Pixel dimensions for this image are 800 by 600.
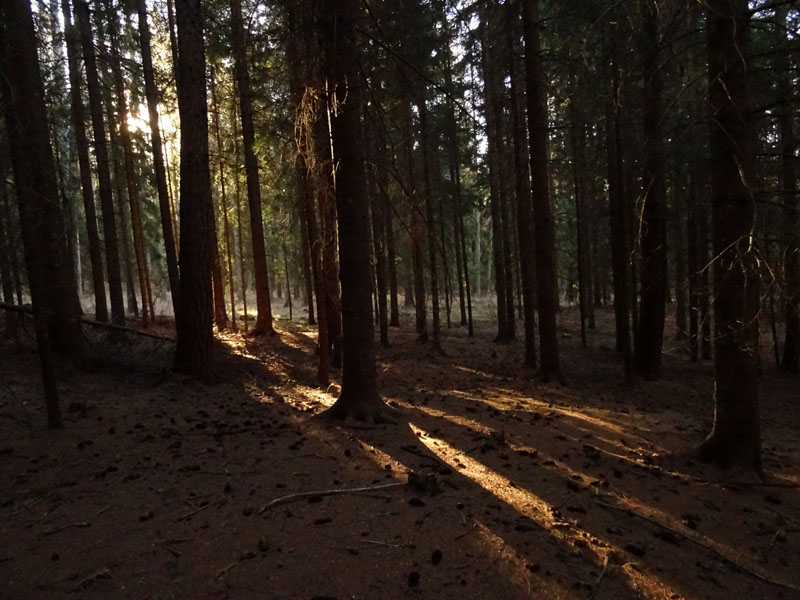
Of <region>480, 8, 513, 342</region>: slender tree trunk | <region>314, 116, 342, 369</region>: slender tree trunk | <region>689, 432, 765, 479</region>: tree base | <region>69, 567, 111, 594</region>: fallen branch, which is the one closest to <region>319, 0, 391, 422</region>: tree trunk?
<region>314, 116, 342, 369</region>: slender tree trunk

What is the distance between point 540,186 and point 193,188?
754 centimetres

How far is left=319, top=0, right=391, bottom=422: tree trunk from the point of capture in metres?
6.09

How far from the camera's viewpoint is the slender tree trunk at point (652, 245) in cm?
1066

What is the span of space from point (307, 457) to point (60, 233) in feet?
22.6

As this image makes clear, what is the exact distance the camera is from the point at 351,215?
6340mm

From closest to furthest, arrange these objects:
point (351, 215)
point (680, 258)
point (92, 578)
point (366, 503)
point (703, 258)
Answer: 1. point (92, 578)
2. point (366, 503)
3. point (351, 215)
4. point (703, 258)
5. point (680, 258)

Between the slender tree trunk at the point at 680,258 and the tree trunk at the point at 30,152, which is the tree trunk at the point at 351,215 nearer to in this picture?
the tree trunk at the point at 30,152

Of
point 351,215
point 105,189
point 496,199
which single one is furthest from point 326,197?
point 496,199

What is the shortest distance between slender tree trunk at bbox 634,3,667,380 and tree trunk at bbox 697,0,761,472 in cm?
410

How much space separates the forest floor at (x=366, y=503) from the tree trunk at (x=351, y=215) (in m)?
0.55

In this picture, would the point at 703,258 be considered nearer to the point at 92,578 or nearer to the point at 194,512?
the point at 194,512

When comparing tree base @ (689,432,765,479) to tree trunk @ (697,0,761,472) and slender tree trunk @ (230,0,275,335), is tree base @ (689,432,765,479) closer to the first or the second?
tree trunk @ (697,0,761,472)

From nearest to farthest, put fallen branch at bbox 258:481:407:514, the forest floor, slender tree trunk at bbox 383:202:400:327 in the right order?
the forest floor
fallen branch at bbox 258:481:407:514
slender tree trunk at bbox 383:202:400:327

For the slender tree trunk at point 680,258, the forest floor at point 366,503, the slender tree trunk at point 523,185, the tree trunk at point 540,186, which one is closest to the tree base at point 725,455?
the forest floor at point 366,503
